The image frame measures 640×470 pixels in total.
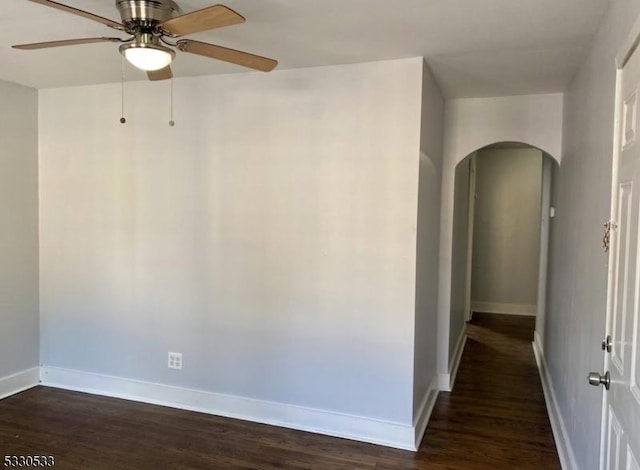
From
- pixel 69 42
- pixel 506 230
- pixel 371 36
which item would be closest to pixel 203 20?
pixel 69 42

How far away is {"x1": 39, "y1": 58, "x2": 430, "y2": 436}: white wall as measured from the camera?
3.01 m

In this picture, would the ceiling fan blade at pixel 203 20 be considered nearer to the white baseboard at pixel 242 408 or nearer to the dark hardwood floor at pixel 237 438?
the dark hardwood floor at pixel 237 438

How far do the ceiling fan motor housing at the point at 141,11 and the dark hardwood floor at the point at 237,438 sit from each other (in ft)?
7.89

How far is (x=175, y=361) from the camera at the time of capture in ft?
11.7

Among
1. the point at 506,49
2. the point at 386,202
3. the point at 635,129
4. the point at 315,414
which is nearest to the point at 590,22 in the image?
the point at 506,49

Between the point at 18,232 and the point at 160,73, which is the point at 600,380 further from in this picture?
the point at 18,232

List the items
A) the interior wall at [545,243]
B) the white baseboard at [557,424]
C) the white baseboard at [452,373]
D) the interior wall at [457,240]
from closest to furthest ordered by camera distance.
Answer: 1. the white baseboard at [557,424]
2. the white baseboard at [452,373]
3. the interior wall at [457,240]
4. the interior wall at [545,243]

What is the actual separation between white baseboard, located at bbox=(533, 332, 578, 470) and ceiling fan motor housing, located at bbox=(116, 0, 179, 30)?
2979mm

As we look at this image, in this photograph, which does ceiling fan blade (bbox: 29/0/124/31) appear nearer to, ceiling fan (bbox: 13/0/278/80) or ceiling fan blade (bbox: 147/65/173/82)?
ceiling fan (bbox: 13/0/278/80)

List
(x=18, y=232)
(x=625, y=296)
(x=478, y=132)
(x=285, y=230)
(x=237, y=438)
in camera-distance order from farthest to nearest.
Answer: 1. (x=478, y=132)
2. (x=18, y=232)
3. (x=285, y=230)
4. (x=237, y=438)
5. (x=625, y=296)

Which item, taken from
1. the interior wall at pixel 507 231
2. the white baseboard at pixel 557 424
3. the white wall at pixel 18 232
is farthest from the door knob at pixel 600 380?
the interior wall at pixel 507 231

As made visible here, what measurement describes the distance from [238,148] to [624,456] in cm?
274

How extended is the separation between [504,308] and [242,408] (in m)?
5.13

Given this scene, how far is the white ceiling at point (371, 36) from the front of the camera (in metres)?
2.15
